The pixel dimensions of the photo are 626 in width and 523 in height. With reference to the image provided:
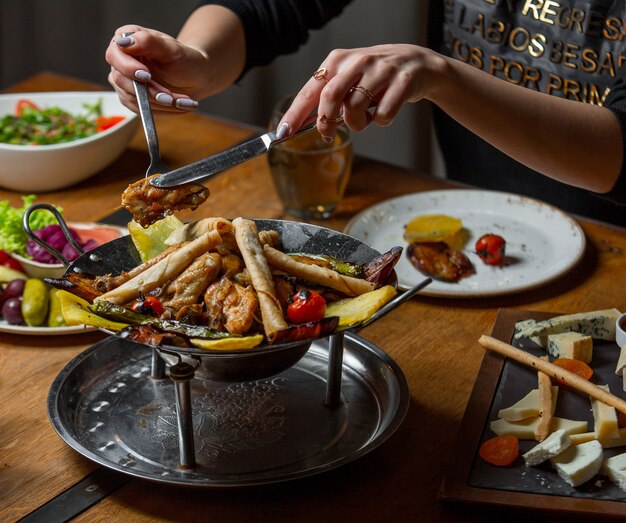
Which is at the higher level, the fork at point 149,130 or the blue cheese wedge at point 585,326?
the fork at point 149,130

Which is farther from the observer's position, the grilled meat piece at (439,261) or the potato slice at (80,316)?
the grilled meat piece at (439,261)

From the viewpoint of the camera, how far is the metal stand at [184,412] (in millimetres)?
1196

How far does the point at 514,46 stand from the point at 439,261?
675 mm

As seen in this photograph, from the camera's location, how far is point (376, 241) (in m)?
1.94

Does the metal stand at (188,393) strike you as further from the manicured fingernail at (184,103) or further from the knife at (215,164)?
the manicured fingernail at (184,103)

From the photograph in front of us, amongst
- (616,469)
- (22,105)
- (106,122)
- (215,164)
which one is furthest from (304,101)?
(22,105)

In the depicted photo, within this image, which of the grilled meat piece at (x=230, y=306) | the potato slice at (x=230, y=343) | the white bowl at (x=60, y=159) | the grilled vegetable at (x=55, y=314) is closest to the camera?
the potato slice at (x=230, y=343)

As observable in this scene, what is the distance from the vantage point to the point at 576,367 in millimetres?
1460

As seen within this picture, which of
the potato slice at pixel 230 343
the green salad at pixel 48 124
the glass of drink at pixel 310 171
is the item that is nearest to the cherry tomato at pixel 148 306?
the potato slice at pixel 230 343

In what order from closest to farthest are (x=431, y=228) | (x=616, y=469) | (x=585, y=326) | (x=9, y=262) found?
(x=616, y=469), (x=585, y=326), (x=9, y=262), (x=431, y=228)

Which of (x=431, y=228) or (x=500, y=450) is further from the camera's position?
(x=431, y=228)

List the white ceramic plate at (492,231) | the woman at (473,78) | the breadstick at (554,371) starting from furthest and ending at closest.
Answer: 1. the white ceramic plate at (492,231)
2. the woman at (473,78)
3. the breadstick at (554,371)

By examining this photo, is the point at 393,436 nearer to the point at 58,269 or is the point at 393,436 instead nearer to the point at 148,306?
the point at 148,306

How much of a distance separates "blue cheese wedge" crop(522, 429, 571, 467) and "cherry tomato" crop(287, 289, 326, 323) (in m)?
0.35
